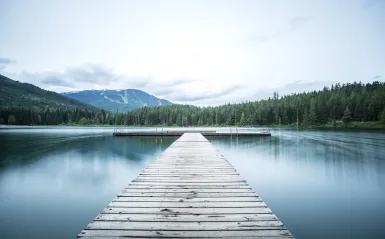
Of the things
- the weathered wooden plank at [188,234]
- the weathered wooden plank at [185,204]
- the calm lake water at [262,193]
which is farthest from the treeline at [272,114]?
the weathered wooden plank at [188,234]

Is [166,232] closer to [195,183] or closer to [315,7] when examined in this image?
[195,183]

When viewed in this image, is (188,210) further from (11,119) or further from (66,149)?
(11,119)

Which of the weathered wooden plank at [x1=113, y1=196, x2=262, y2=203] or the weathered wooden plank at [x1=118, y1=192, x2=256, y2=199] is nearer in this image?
the weathered wooden plank at [x1=113, y1=196, x2=262, y2=203]

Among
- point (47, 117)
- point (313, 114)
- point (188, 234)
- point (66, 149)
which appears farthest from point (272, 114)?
point (47, 117)

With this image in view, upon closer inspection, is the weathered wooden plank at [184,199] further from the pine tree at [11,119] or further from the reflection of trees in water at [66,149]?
the pine tree at [11,119]

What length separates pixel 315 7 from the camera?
2853 centimetres

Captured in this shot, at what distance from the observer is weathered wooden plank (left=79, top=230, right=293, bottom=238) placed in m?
3.04

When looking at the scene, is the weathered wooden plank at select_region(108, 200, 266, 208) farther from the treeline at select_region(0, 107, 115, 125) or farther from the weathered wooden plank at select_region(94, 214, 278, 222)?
the treeline at select_region(0, 107, 115, 125)

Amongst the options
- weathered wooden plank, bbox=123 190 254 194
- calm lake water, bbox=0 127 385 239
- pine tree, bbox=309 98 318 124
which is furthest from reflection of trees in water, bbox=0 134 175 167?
pine tree, bbox=309 98 318 124

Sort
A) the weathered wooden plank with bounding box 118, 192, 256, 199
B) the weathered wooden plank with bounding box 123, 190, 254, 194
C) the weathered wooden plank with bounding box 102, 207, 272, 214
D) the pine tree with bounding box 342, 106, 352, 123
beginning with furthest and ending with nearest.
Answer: the pine tree with bounding box 342, 106, 352, 123, the weathered wooden plank with bounding box 123, 190, 254, 194, the weathered wooden plank with bounding box 118, 192, 256, 199, the weathered wooden plank with bounding box 102, 207, 272, 214

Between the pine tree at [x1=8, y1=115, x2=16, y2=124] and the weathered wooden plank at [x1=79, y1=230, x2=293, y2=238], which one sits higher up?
the pine tree at [x1=8, y1=115, x2=16, y2=124]

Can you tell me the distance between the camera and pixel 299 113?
285 feet

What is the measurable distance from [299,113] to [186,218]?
306ft

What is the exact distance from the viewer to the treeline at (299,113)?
69.9 metres
